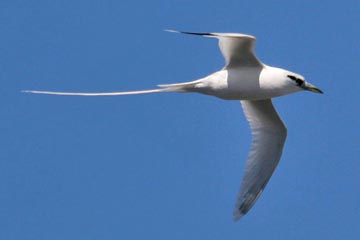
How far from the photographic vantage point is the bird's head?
598 inches

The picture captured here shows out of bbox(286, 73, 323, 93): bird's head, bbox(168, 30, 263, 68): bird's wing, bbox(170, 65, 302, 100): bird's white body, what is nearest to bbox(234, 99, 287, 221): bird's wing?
bbox(286, 73, 323, 93): bird's head

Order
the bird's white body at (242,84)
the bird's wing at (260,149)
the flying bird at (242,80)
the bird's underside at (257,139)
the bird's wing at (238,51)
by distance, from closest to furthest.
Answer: the bird's wing at (238,51) → the flying bird at (242,80) → the bird's white body at (242,84) → the bird's underside at (257,139) → the bird's wing at (260,149)

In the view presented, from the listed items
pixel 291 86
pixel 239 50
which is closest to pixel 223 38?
pixel 239 50

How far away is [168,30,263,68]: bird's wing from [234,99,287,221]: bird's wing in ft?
6.48

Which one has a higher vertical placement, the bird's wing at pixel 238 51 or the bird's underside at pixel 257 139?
the bird's wing at pixel 238 51

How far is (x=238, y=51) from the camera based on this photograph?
1480 centimetres

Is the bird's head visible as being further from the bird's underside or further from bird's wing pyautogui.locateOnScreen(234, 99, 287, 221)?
bird's wing pyautogui.locateOnScreen(234, 99, 287, 221)

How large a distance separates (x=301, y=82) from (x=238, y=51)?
1.16 meters

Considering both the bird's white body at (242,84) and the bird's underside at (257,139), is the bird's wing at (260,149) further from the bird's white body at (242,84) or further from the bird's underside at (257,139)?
the bird's white body at (242,84)

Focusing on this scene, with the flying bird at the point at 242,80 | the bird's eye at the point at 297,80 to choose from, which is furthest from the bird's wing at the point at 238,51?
the bird's eye at the point at 297,80

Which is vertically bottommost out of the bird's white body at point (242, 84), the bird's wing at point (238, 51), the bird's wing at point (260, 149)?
the bird's wing at point (260, 149)

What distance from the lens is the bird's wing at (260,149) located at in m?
16.5

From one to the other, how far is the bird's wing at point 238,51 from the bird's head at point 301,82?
0.52m

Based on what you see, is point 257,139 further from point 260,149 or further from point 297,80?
point 297,80
